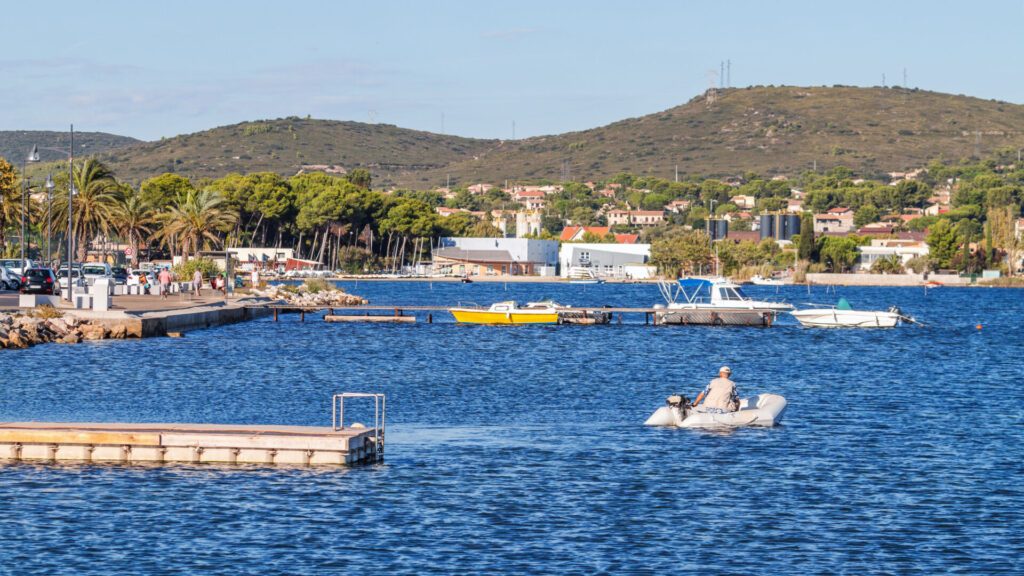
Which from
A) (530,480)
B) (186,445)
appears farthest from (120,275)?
(530,480)

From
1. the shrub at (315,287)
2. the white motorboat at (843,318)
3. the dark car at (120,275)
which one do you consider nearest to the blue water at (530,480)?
the white motorboat at (843,318)

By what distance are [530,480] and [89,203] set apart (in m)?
81.0

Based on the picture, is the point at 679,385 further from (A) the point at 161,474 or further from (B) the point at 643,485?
(A) the point at 161,474

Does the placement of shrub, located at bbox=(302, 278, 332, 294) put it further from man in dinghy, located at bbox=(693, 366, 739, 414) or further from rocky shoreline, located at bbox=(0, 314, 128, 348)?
man in dinghy, located at bbox=(693, 366, 739, 414)

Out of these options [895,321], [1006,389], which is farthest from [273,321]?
[1006,389]

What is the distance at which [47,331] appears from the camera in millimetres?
59938

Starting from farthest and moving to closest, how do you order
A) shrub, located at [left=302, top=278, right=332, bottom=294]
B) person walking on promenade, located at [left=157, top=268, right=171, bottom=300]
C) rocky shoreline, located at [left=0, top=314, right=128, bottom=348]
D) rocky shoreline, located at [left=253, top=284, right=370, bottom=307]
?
shrub, located at [left=302, top=278, right=332, bottom=294], rocky shoreline, located at [left=253, top=284, right=370, bottom=307], person walking on promenade, located at [left=157, top=268, right=171, bottom=300], rocky shoreline, located at [left=0, top=314, right=128, bottom=348]

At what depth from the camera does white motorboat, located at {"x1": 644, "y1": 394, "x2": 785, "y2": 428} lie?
35594mm

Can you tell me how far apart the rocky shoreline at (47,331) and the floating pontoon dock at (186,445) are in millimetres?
29102

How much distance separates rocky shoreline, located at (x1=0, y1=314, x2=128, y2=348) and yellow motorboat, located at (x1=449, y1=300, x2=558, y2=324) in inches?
992

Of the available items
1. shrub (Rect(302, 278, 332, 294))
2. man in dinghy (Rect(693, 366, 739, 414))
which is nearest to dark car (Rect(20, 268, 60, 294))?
shrub (Rect(302, 278, 332, 294))

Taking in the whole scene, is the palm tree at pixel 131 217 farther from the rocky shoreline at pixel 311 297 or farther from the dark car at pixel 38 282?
the dark car at pixel 38 282

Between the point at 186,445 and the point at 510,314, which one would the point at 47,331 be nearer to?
the point at 510,314

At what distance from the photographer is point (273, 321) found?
282ft
